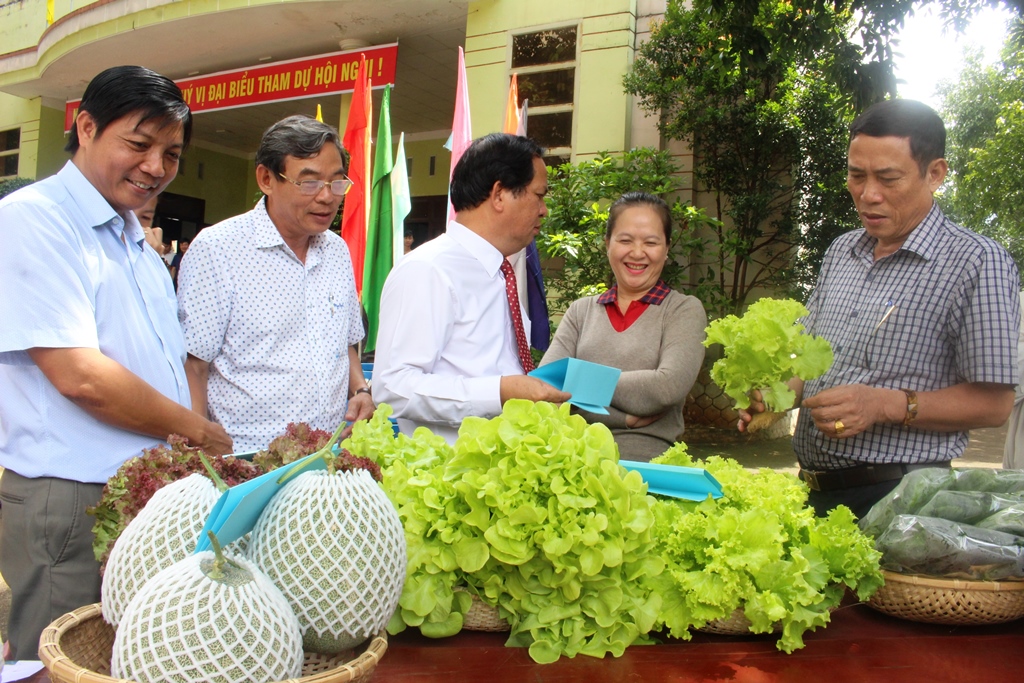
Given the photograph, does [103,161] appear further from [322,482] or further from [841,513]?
[841,513]

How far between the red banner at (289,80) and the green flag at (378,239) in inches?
115

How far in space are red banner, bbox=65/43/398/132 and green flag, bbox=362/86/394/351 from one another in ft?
9.59

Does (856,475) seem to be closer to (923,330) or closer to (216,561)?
(923,330)

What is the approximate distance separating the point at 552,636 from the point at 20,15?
16.1 m

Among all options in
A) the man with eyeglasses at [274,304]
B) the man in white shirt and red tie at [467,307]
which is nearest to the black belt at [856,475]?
the man in white shirt and red tie at [467,307]

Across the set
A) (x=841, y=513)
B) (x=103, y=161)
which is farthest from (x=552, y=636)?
(x=103, y=161)

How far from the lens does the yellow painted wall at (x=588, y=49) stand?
25.8 ft

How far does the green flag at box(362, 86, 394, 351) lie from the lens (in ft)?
19.2

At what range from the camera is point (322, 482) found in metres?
0.99

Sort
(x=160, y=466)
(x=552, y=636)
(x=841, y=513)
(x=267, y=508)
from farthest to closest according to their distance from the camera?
(x=841, y=513)
(x=552, y=636)
(x=160, y=466)
(x=267, y=508)

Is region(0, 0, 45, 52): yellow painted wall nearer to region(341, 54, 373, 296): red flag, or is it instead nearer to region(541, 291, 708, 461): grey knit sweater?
region(341, 54, 373, 296): red flag

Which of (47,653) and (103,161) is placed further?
(103,161)

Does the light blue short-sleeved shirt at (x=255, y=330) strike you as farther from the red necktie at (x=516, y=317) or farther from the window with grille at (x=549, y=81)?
the window with grille at (x=549, y=81)

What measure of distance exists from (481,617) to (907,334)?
139 centimetres
